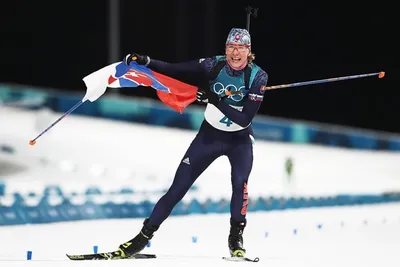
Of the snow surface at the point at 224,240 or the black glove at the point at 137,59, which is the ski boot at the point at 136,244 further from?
the black glove at the point at 137,59

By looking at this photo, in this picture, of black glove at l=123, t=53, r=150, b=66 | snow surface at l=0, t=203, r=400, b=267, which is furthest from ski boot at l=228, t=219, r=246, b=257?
black glove at l=123, t=53, r=150, b=66

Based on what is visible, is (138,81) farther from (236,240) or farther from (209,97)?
(236,240)

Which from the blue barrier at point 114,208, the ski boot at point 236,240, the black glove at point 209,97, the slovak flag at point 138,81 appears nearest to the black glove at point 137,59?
the slovak flag at point 138,81

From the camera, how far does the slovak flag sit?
659 cm

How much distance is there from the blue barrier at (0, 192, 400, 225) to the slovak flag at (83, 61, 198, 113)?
304cm

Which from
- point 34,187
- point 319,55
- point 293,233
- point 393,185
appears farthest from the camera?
point 319,55

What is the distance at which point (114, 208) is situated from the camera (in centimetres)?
1023

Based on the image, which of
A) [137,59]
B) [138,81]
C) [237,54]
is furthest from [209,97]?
[138,81]

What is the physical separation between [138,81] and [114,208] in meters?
3.78

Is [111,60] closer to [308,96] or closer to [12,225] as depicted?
[308,96]

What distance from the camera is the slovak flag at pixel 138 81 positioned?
259 inches

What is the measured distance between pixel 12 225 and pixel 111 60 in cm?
1239

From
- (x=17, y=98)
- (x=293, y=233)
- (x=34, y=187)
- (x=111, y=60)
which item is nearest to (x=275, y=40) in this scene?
(x=111, y=60)

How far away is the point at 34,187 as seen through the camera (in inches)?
535
